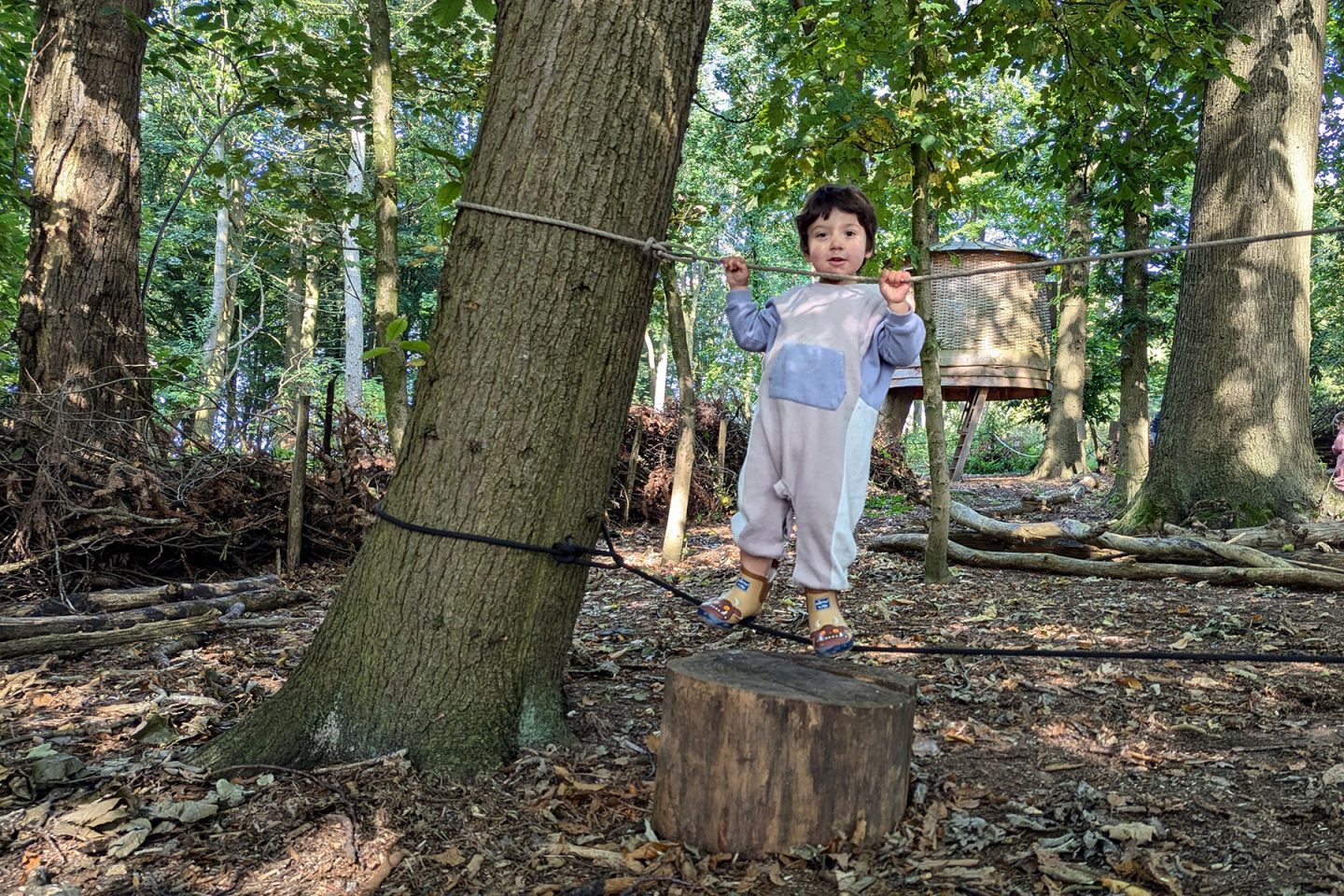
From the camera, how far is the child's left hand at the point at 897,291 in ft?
8.95

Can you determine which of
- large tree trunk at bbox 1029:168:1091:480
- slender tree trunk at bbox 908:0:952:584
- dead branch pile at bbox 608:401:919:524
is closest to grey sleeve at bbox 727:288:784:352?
slender tree trunk at bbox 908:0:952:584

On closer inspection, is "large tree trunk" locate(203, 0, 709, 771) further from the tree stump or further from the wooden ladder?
the wooden ladder

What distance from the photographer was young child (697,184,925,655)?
2883 millimetres

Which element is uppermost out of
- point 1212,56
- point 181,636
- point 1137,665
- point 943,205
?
point 1212,56

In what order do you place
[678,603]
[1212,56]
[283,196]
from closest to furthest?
1. [1212,56]
2. [678,603]
3. [283,196]

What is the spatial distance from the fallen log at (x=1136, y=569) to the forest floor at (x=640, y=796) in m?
1.39

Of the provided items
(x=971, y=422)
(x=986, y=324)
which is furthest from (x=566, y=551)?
(x=971, y=422)

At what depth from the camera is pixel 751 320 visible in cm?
310

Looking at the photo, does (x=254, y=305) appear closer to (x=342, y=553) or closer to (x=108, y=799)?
(x=342, y=553)

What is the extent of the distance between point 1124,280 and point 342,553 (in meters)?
11.3

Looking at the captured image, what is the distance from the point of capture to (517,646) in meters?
2.79

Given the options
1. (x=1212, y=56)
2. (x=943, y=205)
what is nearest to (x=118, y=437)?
(x=943, y=205)

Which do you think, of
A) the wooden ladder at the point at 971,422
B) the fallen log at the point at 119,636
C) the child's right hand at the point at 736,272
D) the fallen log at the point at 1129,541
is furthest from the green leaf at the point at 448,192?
the wooden ladder at the point at 971,422

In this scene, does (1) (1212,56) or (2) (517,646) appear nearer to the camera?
(2) (517,646)
